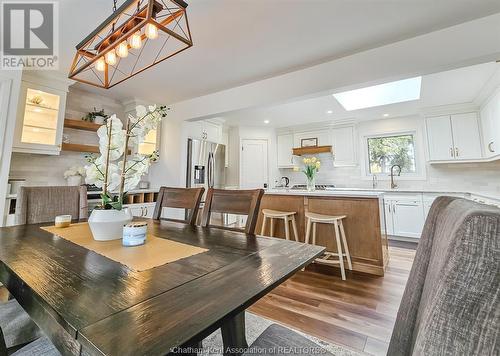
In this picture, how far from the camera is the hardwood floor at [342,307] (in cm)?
153

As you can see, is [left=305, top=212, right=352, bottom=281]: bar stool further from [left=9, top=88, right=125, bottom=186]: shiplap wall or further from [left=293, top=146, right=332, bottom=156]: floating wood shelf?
[left=9, top=88, right=125, bottom=186]: shiplap wall

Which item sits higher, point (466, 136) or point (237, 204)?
point (466, 136)

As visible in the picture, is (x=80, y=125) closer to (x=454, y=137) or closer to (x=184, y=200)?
(x=184, y=200)

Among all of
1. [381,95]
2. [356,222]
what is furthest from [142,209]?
[381,95]

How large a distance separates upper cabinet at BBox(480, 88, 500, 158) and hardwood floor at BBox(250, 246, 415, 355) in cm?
225

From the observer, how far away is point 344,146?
485 centimetres

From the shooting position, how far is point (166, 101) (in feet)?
12.4

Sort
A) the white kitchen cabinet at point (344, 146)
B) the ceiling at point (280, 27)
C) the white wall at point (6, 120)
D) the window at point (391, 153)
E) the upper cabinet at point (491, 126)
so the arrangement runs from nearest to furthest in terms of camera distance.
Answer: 1. the ceiling at point (280, 27)
2. the white wall at point (6, 120)
3. the upper cabinet at point (491, 126)
4. the window at point (391, 153)
5. the white kitchen cabinet at point (344, 146)

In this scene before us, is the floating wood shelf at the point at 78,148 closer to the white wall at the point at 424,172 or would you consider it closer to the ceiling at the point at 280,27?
the ceiling at the point at 280,27

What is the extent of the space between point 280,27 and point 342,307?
253 cm

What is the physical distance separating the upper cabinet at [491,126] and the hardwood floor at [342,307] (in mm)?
2250

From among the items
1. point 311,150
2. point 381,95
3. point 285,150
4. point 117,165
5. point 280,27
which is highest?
point 381,95

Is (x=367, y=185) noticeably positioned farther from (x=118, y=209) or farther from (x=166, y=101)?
(x=118, y=209)

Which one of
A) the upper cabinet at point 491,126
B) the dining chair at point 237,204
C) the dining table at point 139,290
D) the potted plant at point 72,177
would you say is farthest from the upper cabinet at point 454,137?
the potted plant at point 72,177
